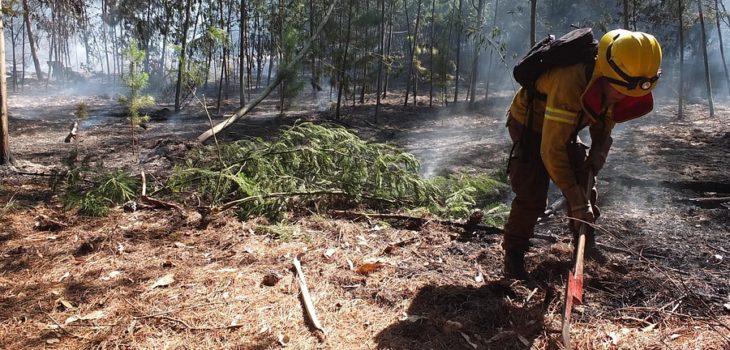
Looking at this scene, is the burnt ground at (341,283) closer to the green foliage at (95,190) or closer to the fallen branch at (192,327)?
the fallen branch at (192,327)

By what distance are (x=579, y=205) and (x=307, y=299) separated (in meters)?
1.70

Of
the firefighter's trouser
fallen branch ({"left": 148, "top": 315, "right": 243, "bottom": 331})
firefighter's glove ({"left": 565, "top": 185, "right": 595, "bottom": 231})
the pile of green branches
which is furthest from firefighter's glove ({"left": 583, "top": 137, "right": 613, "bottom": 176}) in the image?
fallen branch ({"left": 148, "top": 315, "right": 243, "bottom": 331})

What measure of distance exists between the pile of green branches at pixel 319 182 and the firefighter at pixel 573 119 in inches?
67.5

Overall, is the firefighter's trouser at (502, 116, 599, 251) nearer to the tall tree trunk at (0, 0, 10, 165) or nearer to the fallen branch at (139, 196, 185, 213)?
the fallen branch at (139, 196, 185, 213)

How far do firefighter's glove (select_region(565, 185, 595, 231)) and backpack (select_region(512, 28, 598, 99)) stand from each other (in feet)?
2.24

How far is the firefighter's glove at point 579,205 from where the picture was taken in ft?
8.30

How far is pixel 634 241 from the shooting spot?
159 inches

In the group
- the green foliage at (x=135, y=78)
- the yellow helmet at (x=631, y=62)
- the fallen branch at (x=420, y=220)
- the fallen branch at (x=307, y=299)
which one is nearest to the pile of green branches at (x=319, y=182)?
the fallen branch at (x=420, y=220)

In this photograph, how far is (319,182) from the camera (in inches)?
203

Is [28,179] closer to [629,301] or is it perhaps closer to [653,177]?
[629,301]

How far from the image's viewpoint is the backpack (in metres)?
2.61

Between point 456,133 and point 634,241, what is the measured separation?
10.7 m

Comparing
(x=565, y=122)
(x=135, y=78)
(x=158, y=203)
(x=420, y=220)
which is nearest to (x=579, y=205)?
(x=565, y=122)

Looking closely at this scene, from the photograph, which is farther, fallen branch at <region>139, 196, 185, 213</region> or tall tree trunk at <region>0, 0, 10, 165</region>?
tall tree trunk at <region>0, 0, 10, 165</region>
